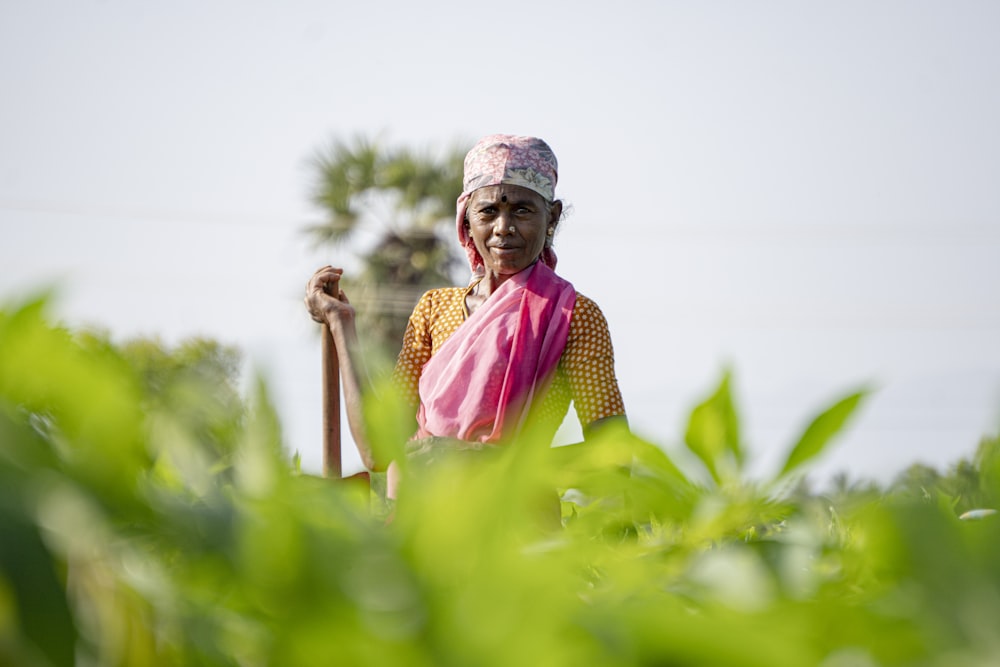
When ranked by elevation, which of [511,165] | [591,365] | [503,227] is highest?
[511,165]

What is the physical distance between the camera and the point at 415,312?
2342 mm

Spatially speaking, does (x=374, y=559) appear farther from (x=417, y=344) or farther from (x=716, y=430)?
(x=417, y=344)

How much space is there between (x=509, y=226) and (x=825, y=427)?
193cm

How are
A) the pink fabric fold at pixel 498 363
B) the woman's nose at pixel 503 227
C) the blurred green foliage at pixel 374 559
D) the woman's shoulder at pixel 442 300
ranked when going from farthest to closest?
the woman's shoulder at pixel 442 300 < the woman's nose at pixel 503 227 < the pink fabric fold at pixel 498 363 < the blurred green foliage at pixel 374 559

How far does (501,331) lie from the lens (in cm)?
214

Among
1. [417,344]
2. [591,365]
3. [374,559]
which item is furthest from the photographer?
[417,344]

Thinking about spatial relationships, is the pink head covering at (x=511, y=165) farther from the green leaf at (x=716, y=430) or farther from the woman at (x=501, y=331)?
the green leaf at (x=716, y=430)

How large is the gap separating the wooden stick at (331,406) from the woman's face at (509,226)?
392mm

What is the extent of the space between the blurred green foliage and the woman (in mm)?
1558

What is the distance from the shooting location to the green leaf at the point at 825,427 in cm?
32

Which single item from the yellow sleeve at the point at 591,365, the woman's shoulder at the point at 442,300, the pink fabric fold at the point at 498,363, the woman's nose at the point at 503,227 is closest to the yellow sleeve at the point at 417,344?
the woman's shoulder at the point at 442,300

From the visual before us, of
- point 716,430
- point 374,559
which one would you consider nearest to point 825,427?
point 716,430

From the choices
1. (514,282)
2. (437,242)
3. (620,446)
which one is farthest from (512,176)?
(437,242)

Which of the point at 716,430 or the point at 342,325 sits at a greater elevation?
the point at 342,325
